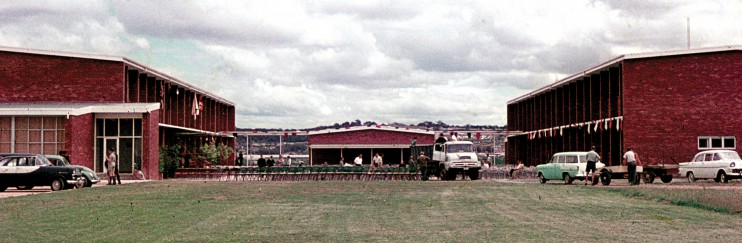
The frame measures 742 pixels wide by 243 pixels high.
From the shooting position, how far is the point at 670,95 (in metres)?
44.4

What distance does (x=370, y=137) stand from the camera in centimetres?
7231

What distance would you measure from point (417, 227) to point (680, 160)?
31.8 meters

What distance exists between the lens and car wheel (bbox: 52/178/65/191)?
30.9 m

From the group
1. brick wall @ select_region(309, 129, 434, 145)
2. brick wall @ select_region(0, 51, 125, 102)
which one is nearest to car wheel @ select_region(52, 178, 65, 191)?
brick wall @ select_region(0, 51, 125, 102)

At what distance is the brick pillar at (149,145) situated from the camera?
137 feet

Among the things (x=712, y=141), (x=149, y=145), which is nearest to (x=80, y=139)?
(x=149, y=145)

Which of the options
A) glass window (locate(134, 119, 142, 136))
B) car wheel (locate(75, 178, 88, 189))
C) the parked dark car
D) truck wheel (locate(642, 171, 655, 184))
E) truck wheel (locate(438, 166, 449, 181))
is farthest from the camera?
truck wheel (locate(438, 166, 449, 181))

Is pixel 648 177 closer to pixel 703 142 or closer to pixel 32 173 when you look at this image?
pixel 703 142

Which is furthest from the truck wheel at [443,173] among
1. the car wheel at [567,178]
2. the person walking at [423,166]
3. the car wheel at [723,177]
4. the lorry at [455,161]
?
the car wheel at [723,177]

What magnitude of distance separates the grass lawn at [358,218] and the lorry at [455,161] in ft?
56.3

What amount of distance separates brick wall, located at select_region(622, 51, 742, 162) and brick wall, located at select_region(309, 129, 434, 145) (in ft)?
94.7

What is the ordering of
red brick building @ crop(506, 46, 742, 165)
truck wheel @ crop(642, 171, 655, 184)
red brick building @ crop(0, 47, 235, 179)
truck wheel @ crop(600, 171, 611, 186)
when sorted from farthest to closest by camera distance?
red brick building @ crop(506, 46, 742, 165)
red brick building @ crop(0, 47, 235, 179)
truck wheel @ crop(642, 171, 655, 184)
truck wheel @ crop(600, 171, 611, 186)

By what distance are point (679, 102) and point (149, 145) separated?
82.5ft

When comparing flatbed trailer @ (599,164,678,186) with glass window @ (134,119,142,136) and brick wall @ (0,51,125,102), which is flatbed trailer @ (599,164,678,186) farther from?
brick wall @ (0,51,125,102)
